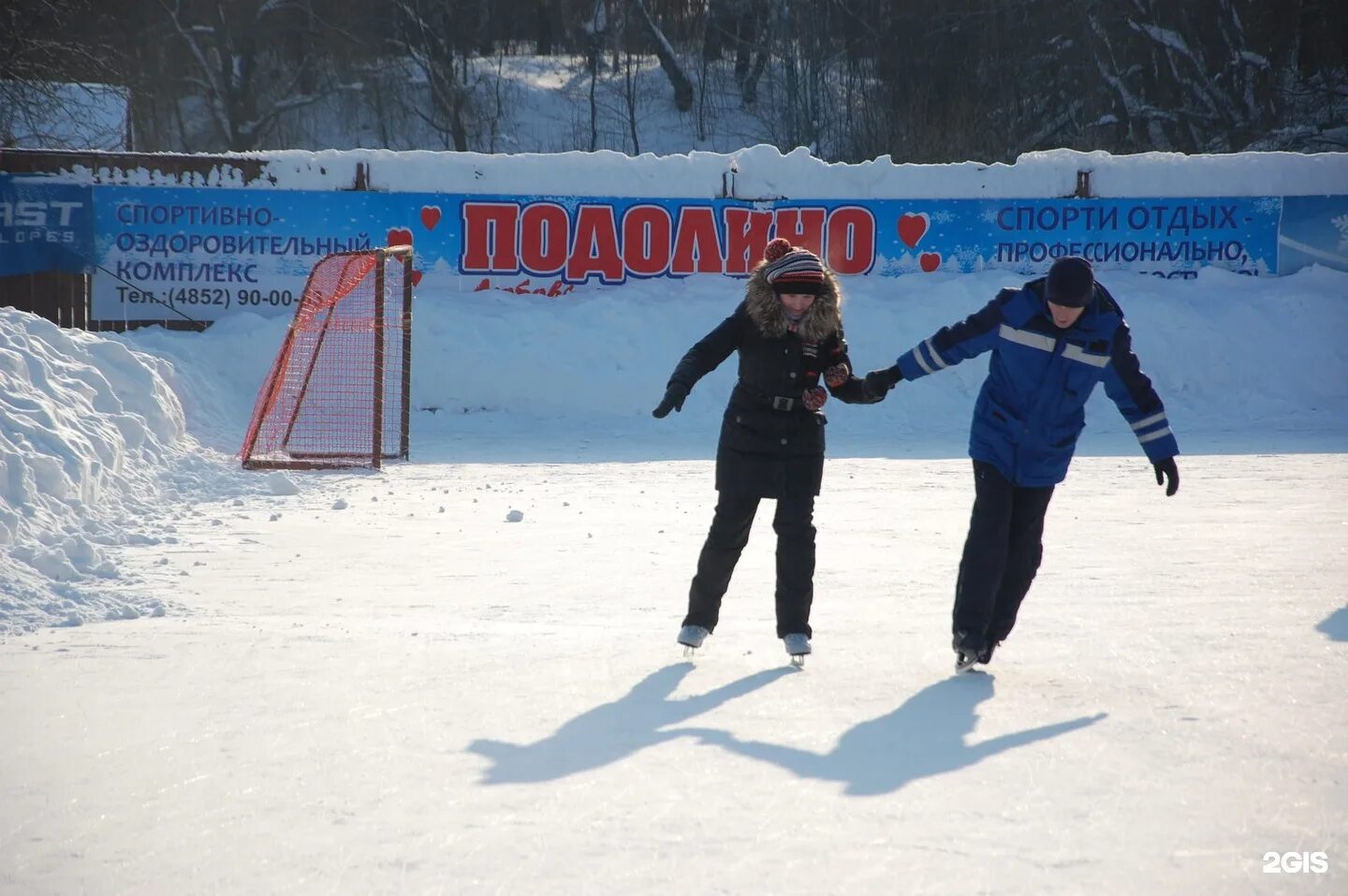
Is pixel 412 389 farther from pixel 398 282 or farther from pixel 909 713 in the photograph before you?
pixel 909 713

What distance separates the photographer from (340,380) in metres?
11.8

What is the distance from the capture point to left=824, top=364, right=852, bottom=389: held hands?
4.44m

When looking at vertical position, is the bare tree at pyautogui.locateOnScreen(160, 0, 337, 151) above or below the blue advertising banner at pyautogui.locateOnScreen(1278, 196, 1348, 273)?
above

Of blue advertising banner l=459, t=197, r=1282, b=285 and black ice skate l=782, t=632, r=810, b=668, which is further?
blue advertising banner l=459, t=197, r=1282, b=285

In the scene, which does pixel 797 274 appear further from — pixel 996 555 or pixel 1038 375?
pixel 996 555

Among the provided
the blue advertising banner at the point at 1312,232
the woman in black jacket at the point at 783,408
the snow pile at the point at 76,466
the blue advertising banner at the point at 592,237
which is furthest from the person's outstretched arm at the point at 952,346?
the blue advertising banner at the point at 1312,232

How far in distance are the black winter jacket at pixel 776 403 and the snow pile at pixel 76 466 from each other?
2.32 m

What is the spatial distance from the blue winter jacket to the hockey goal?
19.7 ft

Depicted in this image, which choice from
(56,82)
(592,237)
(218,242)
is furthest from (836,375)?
(56,82)

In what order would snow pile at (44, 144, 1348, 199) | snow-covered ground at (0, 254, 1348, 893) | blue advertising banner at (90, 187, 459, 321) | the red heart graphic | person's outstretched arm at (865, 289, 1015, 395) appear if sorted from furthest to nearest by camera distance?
the red heart graphic → snow pile at (44, 144, 1348, 199) → blue advertising banner at (90, 187, 459, 321) → person's outstretched arm at (865, 289, 1015, 395) → snow-covered ground at (0, 254, 1348, 893)

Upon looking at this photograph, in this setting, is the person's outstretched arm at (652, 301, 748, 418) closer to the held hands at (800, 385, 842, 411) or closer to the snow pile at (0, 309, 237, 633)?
the held hands at (800, 385, 842, 411)

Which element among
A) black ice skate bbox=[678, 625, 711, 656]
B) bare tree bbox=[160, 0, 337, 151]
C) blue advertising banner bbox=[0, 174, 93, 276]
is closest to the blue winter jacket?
black ice skate bbox=[678, 625, 711, 656]

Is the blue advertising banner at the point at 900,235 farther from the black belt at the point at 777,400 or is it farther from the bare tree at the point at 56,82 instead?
the black belt at the point at 777,400

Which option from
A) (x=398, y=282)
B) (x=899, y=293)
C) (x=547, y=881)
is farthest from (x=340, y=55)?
(x=547, y=881)
